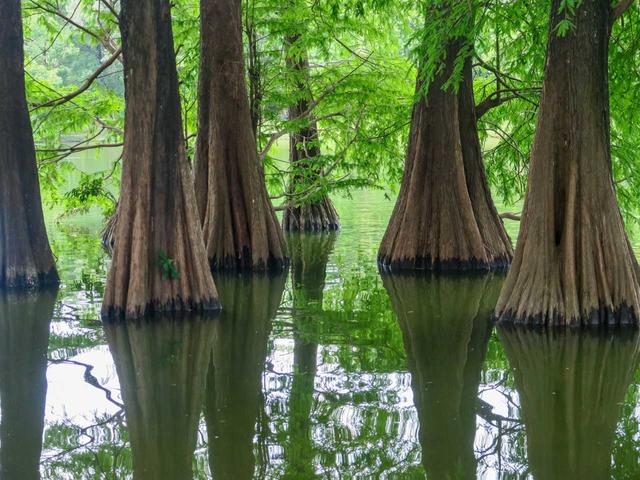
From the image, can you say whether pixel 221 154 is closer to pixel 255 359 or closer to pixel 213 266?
pixel 213 266

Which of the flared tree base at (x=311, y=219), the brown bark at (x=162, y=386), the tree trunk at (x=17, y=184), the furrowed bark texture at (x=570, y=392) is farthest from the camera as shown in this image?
the flared tree base at (x=311, y=219)

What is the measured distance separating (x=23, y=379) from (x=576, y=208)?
5.64 metres

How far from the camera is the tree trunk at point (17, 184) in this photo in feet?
43.1

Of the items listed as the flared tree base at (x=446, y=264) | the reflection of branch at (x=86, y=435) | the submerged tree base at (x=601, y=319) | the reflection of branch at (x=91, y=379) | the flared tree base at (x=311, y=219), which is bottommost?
the reflection of branch at (x=86, y=435)

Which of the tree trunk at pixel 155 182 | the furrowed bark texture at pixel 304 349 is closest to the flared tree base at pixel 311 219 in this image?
the furrowed bark texture at pixel 304 349

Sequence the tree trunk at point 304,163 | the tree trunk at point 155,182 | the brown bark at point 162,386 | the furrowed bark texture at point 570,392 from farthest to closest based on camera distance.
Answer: the tree trunk at point 304,163, the tree trunk at point 155,182, the brown bark at point 162,386, the furrowed bark texture at point 570,392

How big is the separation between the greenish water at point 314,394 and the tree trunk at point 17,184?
0.72 meters

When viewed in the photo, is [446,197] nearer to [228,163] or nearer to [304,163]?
[228,163]

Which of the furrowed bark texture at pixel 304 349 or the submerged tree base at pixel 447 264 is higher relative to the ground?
the submerged tree base at pixel 447 264

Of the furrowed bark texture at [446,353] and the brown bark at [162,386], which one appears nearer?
the brown bark at [162,386]

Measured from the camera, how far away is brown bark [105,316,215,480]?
243 inches

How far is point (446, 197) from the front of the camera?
14.8 m

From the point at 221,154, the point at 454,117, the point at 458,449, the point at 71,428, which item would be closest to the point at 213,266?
the point at 221,154

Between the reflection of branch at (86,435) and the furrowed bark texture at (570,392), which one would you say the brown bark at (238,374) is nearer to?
the reflection of branch at (86,435)
